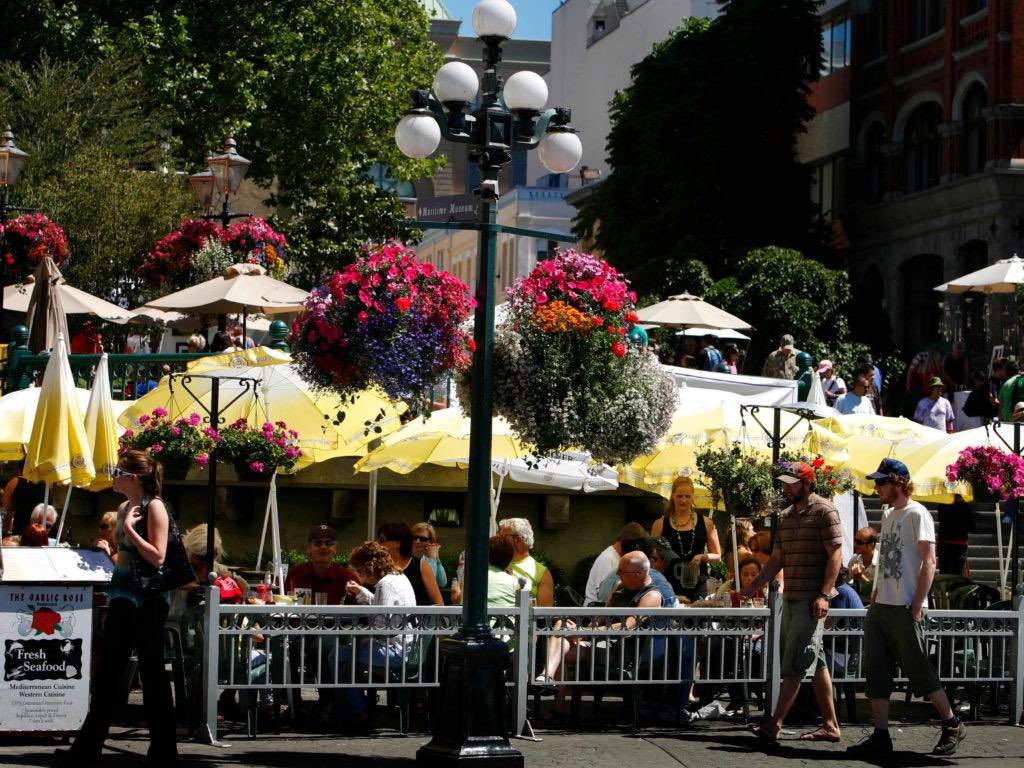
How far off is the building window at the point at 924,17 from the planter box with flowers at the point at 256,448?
2903cm

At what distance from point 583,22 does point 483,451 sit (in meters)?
62.9

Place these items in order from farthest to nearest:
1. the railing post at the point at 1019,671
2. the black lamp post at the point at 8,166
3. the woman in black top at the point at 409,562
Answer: the black lamp post at the point at 8,166 < the woman in black top at the point at 409,562 < the railing post at the point at 1019,671

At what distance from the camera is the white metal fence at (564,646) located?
11.7 m

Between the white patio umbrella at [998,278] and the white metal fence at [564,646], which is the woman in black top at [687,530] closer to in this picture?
the white metal fence at [564,646]

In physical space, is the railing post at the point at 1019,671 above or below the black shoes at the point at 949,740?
above

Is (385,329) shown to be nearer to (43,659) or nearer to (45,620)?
(45,620)

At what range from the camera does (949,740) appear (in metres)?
11.8

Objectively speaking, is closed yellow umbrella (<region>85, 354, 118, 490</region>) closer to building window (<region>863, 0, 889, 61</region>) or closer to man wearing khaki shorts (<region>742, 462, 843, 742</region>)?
man wearing khaki shorts (<region>742, 462, 843, 742</region>)

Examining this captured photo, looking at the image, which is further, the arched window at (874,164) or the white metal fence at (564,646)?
the arched window at (874,164)

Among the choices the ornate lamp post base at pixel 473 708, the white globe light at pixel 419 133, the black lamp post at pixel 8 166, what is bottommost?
the ornate lamp post base at pixel 473 708

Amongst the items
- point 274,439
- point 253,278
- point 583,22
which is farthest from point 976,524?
point 583,22

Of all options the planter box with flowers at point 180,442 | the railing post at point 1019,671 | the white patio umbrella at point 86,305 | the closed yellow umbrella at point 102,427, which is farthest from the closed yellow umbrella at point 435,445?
the white patio umbrella at point 86,305

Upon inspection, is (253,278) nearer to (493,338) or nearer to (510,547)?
(510,547)

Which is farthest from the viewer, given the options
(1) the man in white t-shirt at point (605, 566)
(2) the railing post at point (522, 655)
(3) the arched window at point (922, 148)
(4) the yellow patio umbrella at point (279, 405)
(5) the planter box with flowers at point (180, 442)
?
(3) the arched window at point (922, 148)
